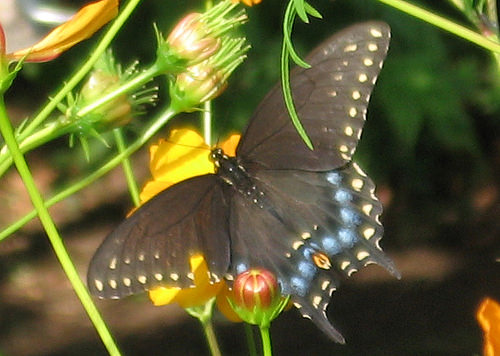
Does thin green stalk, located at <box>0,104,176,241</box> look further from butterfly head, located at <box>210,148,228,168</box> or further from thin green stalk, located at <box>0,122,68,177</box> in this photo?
butterfly head, located at <box>210,148,228,168</box>

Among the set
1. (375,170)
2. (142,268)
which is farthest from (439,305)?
(142,268)

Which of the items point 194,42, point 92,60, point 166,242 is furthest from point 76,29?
point 166,242

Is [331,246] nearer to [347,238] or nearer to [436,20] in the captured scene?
[347,238]

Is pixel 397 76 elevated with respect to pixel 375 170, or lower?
elevated

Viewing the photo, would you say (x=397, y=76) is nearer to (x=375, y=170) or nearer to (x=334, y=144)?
(x=375, y=170)

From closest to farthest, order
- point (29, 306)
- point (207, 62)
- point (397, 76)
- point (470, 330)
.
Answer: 1. point (207, 62)
2. point (397, 76)
3. point (470, 330)
4. point (29, 306)

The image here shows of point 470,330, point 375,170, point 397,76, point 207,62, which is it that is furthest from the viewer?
point 470,330
